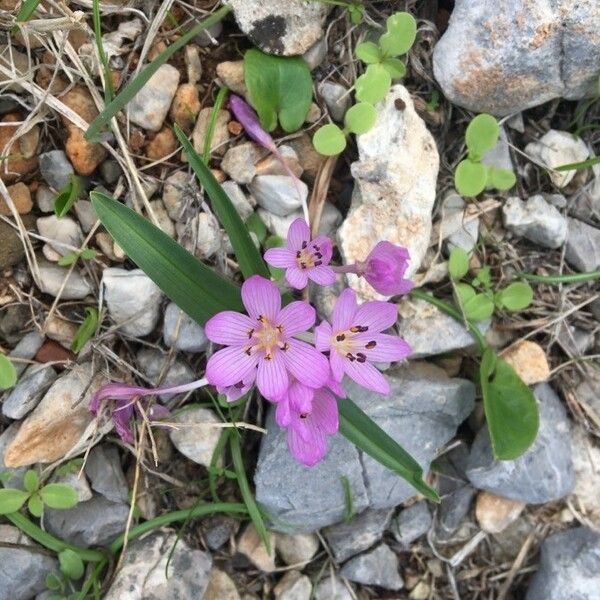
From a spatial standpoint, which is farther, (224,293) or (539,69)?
(539,69)

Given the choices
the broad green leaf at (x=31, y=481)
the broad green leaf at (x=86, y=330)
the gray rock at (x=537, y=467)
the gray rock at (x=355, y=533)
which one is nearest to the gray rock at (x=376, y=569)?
the gray rock at (x=355, y=533)

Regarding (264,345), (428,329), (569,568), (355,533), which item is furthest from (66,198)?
(569,568)

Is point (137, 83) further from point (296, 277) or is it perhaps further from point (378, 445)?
point (378, 445)

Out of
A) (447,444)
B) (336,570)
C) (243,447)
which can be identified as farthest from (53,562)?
(447,444)

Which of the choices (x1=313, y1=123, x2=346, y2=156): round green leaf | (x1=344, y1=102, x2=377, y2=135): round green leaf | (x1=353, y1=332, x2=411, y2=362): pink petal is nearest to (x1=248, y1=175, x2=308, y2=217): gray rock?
(x1=313, y1=123, x2=346, y2=156): round green leaf

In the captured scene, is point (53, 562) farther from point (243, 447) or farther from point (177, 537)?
point (243, 447)

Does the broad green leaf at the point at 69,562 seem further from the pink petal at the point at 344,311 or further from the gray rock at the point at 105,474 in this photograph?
the pink petal at the point at 344,311
